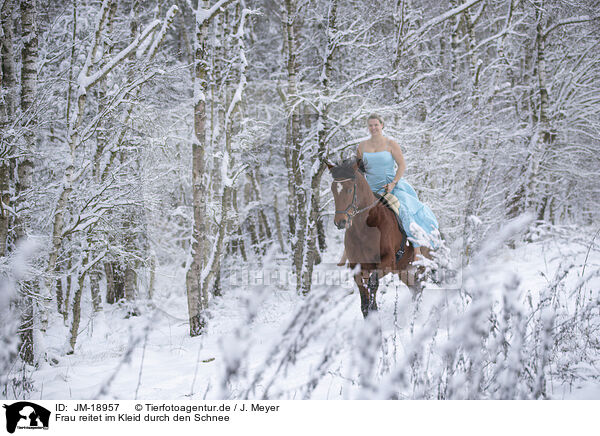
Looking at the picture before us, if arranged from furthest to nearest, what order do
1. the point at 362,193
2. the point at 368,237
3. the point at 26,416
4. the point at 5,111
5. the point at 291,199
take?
1. the point at 291,199
2. the point at 5,111
3. the point at 368,237
4. the point at 362,193
5. the point at 26,416

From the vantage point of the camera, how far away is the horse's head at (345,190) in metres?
4.10

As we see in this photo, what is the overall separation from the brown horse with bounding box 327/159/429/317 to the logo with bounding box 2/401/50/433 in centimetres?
309

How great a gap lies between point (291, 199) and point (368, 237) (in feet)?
21.5

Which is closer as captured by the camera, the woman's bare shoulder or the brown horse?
the brown horse

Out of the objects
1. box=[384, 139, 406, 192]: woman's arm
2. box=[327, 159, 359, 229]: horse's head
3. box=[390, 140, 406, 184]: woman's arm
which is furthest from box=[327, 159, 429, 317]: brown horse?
box=[390, 140, 406, 184]: woman's arm

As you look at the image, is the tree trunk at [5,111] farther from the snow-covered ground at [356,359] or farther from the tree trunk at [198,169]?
the tree trunk at [198,169]

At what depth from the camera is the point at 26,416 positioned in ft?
8.27

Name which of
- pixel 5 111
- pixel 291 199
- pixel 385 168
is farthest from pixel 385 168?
pixel 291 199

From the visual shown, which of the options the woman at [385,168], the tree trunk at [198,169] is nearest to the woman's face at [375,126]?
the woman at [385,168]

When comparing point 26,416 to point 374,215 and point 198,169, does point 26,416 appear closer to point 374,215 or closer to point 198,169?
point 374,215

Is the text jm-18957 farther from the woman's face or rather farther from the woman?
the woman's face

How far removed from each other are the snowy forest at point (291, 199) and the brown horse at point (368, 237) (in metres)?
0.24

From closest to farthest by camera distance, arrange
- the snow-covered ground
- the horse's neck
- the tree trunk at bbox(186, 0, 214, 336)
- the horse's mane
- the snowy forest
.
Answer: the snow-covered ground, the snowy forest, the horse's mane, the horse's neck, the tree trunk at bbox(186, 0, 214, 336)

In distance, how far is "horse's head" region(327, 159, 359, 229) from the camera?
161 inches
